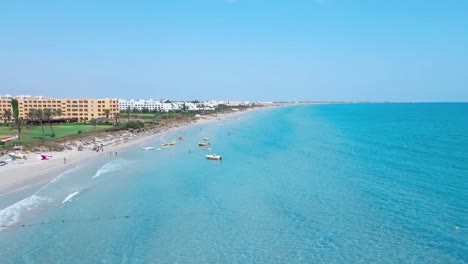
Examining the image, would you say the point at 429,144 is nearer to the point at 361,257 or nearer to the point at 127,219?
the point at 361,257

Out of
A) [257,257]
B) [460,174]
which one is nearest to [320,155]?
[460,174]

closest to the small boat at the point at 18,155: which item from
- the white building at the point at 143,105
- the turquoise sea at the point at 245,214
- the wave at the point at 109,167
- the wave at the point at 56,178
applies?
the wave at the point at 56,178

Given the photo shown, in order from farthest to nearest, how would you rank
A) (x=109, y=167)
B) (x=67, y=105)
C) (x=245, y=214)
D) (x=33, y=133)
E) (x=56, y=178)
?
(x=67, y=105) → (x=33, y=133) → (x=109, y=167) → (x=56, y=178) → (x=245, y=214)

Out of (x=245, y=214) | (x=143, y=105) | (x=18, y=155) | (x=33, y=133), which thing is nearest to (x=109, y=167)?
(x=18, y=155)

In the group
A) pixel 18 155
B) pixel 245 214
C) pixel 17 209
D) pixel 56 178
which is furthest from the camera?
pixel 18 155

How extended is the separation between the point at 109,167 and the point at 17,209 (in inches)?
690

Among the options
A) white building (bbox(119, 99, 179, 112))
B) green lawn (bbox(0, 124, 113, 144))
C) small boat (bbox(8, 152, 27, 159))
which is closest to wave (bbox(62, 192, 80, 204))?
small boat (bbox(8, 152, 27, 159))

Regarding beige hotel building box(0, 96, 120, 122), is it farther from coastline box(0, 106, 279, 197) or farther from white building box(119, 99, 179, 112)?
white building box(119, 99, 179, 112)

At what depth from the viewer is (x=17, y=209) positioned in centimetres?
2633

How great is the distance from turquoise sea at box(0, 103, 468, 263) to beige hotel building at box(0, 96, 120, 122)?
68063 millimetres

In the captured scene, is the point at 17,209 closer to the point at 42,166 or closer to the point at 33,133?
the point at 42,166

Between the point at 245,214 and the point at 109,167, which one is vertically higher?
the point at 109,167

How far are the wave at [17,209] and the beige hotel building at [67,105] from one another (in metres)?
79.9

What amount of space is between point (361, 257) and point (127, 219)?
14.9 meters
